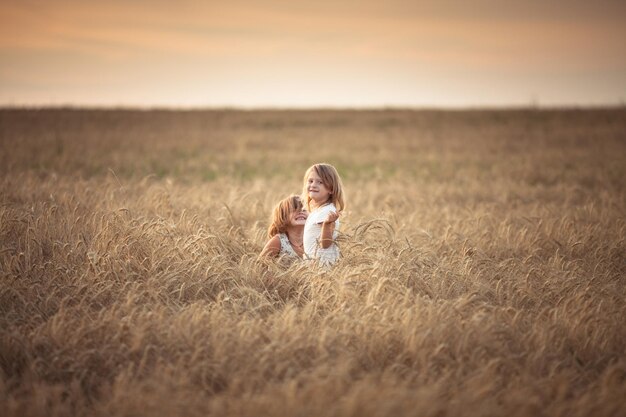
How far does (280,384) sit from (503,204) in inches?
297

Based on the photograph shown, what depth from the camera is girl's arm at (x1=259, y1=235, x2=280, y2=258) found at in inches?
188

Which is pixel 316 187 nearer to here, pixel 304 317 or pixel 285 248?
pixel 285 248

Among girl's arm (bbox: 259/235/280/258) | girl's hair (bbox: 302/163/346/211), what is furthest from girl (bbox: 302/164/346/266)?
girl's arm (bbox: 259/235/280/258)

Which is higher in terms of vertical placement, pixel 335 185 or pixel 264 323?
pixel 335 185

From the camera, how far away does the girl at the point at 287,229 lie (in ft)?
15.9

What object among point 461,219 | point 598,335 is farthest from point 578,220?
point 598,335

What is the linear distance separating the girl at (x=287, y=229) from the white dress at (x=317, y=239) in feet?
0.57

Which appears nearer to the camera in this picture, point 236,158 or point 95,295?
point 95,295

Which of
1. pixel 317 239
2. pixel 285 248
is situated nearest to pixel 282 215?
pixel 285 248

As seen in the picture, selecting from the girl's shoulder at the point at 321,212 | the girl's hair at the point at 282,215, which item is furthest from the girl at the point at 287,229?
the girl's shoulder at the point at 321,212

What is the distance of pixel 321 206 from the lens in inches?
192

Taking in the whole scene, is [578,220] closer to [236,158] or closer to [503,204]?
[503,204]

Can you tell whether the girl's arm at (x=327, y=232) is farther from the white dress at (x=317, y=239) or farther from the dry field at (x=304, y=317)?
the dry field at (x=304, y=317)

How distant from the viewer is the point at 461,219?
7.16 metres
